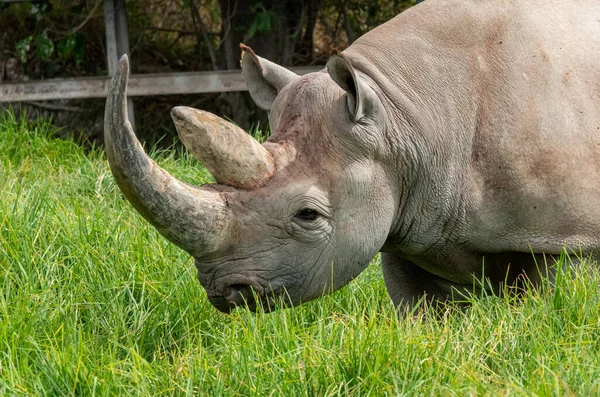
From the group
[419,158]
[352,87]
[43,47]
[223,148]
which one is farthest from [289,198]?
[43,47]

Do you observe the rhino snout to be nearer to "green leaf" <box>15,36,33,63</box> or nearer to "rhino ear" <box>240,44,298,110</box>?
"rhino ear" <box>240,44,298,110</box>

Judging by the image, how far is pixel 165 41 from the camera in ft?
38.4

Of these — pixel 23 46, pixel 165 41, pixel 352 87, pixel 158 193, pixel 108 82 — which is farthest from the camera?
pixel 165 41

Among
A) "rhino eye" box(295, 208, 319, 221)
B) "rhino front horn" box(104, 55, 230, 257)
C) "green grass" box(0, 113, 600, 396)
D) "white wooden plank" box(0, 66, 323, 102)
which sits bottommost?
"white wooden plank" box(0, 66, 323, 102)

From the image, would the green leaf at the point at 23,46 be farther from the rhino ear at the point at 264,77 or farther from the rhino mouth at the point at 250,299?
the rhino mouth at the point at 250,299

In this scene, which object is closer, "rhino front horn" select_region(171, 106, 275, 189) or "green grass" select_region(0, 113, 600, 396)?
"green grass" select_region(0, 113, 600, 396)

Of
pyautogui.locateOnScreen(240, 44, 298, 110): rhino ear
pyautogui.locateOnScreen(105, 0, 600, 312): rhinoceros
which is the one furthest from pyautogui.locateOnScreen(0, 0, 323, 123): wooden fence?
pyautogui.locateOnScreen(105, 0, 600, 312): rhinoceros

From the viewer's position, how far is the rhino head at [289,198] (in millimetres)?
4320

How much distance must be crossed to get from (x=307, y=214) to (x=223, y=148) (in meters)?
0.43

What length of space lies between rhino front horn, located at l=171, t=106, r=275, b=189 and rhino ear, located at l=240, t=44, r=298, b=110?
0.79 m

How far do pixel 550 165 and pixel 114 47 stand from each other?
5.88m

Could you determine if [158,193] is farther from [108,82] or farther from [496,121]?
[108,82]

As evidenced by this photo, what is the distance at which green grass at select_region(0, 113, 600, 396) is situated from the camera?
3900mm

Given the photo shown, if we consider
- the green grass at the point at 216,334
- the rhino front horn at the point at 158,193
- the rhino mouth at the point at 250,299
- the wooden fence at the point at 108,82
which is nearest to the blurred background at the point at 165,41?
the wooden fence at the point at 108,82
